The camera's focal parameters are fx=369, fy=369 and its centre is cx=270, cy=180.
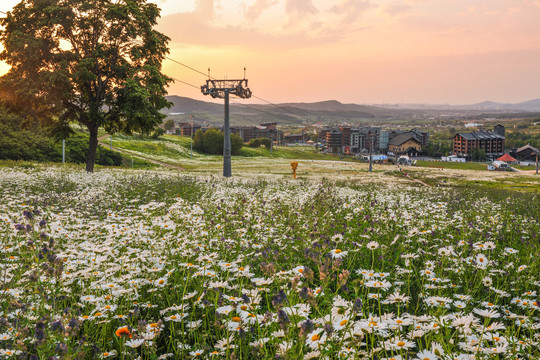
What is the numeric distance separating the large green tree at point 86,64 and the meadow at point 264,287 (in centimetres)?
1918

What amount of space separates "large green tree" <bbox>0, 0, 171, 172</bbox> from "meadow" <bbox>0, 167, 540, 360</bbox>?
755 inches

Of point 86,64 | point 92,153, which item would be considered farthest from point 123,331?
point 92,153

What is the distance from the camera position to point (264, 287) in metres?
4.55

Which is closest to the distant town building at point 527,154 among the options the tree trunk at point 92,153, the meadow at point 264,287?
the tree trunk at point 92,153

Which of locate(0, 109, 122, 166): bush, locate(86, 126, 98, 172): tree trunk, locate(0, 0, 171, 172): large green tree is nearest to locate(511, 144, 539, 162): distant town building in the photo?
locate(0, 109, 122, 166): bush

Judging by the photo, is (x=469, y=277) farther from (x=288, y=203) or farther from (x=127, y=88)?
(x=127, y=88)

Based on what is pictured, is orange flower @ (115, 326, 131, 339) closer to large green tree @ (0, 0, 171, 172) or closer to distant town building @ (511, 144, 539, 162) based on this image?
large green tree @ (0, 0, 171, 172)

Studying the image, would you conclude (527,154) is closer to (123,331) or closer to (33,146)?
(33,146)

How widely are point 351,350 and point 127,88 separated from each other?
30881 millimetres

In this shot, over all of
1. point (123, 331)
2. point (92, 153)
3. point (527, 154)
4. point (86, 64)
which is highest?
point (86, 64)

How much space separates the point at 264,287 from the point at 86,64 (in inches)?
1176

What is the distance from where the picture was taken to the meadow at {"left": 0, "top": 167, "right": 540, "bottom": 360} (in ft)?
10.9

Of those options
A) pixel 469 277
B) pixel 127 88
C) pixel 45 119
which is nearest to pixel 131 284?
pixel 469 277

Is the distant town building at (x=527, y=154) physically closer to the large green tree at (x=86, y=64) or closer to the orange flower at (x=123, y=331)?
the large green tree at (x=86, y=64)
